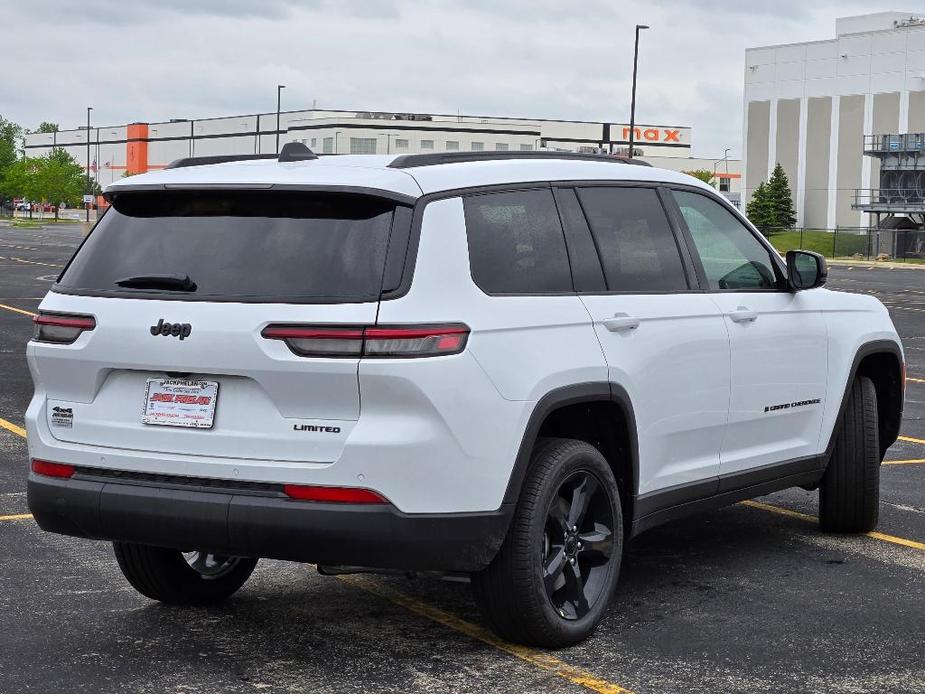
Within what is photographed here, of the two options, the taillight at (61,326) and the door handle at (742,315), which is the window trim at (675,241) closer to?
the door handle at (742,315)

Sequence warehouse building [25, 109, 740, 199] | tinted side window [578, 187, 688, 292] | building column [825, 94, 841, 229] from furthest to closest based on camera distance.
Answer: warehouse building [25, 109, 740, 199], building column [825, 94, 841, 229], tinted side window [578, 187, 688, 292]

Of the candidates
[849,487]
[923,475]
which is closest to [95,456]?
[849,487]

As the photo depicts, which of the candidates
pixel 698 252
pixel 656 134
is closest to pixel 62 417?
pixel 698 252

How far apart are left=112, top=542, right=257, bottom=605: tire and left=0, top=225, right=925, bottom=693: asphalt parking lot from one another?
72mm

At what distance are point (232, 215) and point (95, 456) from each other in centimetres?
100

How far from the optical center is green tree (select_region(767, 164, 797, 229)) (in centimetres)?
9406

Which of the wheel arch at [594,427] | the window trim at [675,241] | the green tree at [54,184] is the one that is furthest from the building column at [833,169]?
the wheel arch at [594,427]

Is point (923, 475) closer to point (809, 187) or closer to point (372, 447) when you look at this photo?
point (372, 447)

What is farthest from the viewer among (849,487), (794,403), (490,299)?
(849,487)

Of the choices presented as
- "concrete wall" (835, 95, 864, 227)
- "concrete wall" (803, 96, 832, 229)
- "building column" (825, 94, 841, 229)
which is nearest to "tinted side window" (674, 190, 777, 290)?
"concrete wall" (835, 95, 864, 227)

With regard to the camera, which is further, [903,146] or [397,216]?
[903,146]

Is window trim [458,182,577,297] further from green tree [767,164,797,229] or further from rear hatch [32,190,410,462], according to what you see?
green tree [767,164,797,229]

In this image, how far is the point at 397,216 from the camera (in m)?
5.05

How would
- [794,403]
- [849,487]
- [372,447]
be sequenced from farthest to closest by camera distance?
[849,487], [794,403], [372,447]
